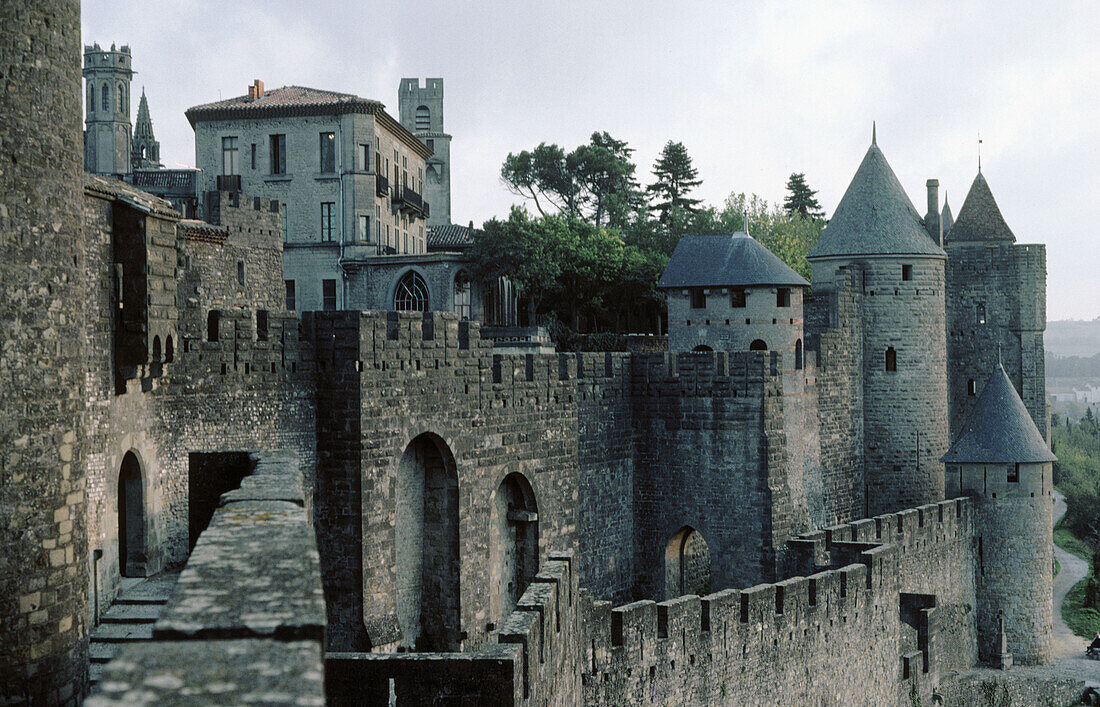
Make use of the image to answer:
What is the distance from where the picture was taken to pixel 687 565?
28.4 meters

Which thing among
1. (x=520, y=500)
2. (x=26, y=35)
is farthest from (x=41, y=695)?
(x=520, y=500)

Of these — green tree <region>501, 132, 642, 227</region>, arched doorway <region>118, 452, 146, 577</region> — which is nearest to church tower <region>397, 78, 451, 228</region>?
green tree <region>501, 132, 642, 227</region>

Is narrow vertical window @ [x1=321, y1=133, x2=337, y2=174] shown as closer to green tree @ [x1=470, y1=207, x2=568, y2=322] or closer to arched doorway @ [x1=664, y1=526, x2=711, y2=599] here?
green tree @ [x1=470, y1=207, x2=568, y2=322]

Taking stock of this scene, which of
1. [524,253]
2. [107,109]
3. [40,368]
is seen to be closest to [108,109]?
[107,109]

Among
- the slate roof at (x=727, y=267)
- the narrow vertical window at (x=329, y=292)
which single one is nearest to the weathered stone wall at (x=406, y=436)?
the slate roof at (x=727, y=267)

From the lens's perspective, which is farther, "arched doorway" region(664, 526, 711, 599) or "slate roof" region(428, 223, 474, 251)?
"slate roof" region(428, 223, 474, 251)

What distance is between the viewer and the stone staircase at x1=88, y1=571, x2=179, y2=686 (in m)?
12.2

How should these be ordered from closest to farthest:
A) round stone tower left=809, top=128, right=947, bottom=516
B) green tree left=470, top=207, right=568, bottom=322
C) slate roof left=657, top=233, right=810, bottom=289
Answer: slate roof left=657, top=233, right=810, bottom=289, round stone tower left=809, top=128, right=947, bottom=516, green tree left=470, top=207, right=568, bottom=322

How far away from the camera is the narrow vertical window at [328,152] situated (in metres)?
48.7

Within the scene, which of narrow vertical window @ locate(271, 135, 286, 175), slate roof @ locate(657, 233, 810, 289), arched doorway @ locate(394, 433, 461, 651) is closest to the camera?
arched doorway @ locate(394, 433, 461, 651)

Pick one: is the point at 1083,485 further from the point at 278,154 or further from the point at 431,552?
the point at 431,552

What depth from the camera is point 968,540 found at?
113 feet

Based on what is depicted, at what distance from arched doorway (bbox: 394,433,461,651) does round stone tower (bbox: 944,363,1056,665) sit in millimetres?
18952

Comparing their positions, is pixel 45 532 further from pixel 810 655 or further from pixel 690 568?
pixel 690 568
